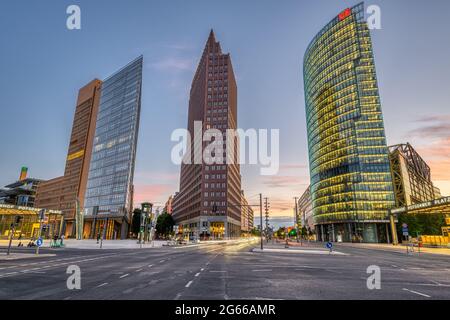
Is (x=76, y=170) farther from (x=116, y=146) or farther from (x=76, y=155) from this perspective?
(x=116, y=146)

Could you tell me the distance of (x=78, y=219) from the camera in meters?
73.9

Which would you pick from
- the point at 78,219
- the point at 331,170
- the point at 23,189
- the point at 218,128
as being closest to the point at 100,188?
the point at 78,219

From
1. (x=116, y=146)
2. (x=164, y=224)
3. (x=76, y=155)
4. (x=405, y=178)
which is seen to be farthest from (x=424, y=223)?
(x=76, y=155)

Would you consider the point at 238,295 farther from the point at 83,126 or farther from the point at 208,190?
the point at 83,126

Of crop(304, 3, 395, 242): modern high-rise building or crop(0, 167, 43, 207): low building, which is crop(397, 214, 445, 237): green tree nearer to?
crop(304, 3, 395, 242): modern high-rise building

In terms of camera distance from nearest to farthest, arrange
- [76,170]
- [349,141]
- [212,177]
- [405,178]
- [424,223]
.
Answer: [424,223]
[405,178]
[349,141]
[212,177]
[76,170]

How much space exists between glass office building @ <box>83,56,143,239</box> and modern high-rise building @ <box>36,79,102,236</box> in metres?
9.23

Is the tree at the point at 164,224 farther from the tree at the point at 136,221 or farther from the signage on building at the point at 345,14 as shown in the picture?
the signage on building at the point at 345,14

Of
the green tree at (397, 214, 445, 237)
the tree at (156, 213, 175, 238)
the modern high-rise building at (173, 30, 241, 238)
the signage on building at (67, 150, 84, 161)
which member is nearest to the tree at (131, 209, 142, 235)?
the tree at (156, 213, 175, 238)

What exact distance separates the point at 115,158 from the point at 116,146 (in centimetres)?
571

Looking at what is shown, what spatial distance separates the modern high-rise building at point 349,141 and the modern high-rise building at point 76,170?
362ft

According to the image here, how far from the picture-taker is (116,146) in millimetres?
113812

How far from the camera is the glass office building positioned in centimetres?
10575

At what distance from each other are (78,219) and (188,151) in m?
95.6
